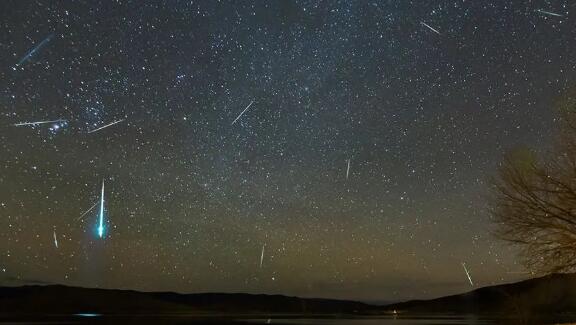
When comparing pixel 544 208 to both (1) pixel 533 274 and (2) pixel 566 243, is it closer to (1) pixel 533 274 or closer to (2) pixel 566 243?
(2) pixel 566 243

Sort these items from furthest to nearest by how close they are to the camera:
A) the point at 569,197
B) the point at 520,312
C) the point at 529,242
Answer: the point at 520,312 → the point at 529,242 → the point at 569,197

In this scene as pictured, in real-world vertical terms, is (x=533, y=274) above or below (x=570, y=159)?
below

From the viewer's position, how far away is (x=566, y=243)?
1620 centimetres

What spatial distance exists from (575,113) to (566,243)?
3865 millimetres

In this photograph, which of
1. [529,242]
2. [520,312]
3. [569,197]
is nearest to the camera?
[569,197]

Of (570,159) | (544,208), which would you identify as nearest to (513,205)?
(544,208)

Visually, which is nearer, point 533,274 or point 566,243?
point 566,243

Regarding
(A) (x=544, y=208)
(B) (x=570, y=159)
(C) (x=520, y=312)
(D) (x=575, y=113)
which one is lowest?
(C) (x=520, y=312)

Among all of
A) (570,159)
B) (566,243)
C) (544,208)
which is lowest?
(566,243)

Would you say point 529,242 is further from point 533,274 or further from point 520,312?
point 520,312

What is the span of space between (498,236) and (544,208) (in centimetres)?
168

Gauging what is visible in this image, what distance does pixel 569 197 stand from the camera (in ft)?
52.0

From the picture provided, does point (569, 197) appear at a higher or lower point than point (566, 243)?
higher

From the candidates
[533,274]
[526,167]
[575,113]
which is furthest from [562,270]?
[575,113]
